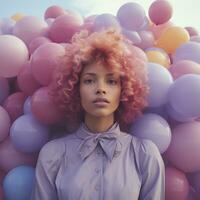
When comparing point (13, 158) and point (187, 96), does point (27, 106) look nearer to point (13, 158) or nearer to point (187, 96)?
point (13, 158)

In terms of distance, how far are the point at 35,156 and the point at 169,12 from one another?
1.85 meters

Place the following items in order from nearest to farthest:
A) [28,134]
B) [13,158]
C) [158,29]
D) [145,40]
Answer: [28,134] < [13,158] < [145,40] < [158,29]

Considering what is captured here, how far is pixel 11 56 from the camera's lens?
7.62ft

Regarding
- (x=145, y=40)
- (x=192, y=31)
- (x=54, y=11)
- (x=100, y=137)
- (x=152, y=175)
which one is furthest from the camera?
(x=54, y=11)

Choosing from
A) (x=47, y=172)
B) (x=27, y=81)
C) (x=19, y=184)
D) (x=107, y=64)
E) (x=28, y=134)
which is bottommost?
(x=19, y=184)

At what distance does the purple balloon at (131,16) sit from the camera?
281 centimetres

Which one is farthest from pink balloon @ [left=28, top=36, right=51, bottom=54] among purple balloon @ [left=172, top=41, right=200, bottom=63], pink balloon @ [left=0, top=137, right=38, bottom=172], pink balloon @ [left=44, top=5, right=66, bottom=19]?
pink balloon @ [left=44, top=5, right=66, bottom=19]

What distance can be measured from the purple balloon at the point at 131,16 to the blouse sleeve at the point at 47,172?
4.08 feet

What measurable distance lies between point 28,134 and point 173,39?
136cm

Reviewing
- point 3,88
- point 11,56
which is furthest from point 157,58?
point 3,88

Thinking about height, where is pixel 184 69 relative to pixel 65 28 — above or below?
below

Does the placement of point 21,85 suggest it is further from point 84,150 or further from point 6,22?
point 6,22

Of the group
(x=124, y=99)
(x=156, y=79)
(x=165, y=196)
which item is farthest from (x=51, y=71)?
(x=165, y=196)

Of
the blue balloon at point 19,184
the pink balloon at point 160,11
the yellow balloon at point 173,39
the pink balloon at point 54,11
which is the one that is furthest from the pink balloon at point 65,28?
the pink balloon at point 54,11
